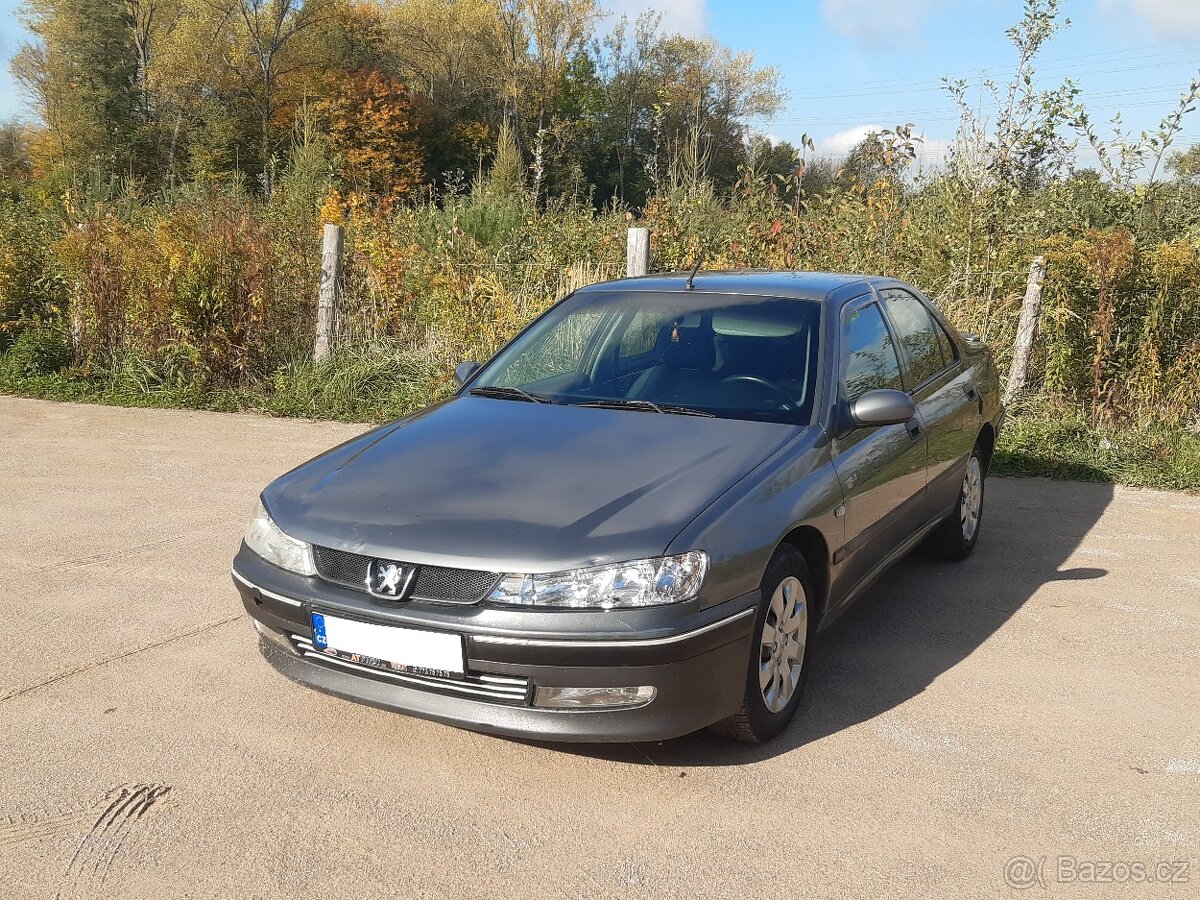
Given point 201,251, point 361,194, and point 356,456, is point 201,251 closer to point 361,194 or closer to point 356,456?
point 361,194

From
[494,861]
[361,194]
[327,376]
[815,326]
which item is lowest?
[494,861]

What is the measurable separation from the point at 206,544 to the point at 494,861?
3.52 metres

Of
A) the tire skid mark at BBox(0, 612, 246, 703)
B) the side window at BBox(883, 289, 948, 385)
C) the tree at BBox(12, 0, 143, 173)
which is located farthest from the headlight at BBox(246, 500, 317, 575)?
the tree at BBox(12, 0, 143, 173)

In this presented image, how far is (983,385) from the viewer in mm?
5871

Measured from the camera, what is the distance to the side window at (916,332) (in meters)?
5.03

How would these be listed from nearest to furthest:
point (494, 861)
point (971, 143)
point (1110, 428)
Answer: point (494, 861), point (1110, 428), point (971, 143)

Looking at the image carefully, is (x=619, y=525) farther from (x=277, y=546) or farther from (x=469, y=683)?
(x=277, y=546)

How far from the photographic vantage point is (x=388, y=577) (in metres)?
3.09

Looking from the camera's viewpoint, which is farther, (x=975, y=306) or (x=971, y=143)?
(x=971, y=143)

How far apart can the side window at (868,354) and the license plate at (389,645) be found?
1931 millimetres

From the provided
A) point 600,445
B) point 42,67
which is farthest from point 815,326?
point 42,67

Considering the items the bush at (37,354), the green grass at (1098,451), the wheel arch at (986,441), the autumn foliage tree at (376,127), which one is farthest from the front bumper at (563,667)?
the autumn foliage tree at (376,127)

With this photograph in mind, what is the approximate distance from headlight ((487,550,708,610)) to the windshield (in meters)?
1.11

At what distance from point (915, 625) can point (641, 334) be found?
1771mm
